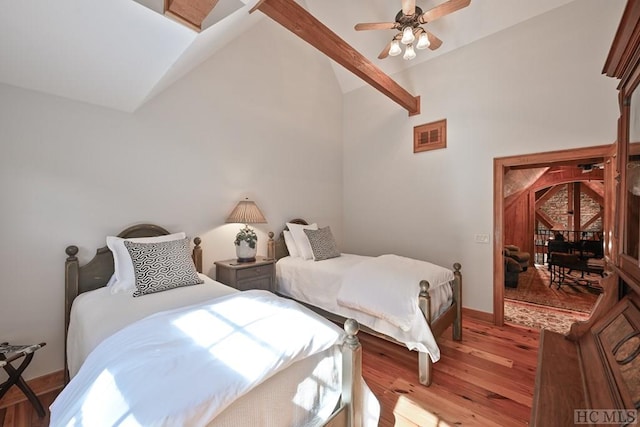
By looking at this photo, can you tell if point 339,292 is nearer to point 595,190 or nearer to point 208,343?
point 208,343

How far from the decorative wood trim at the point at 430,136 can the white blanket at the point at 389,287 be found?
1814 millimetres

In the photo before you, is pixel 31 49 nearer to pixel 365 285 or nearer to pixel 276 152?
pixel 276 152

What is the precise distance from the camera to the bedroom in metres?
2.03

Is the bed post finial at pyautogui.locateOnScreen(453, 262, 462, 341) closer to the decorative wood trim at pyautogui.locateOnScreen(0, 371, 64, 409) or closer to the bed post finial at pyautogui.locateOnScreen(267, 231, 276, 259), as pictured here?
the bed post finial at pyautogui.locateOnScreen(267, 231, 276, 259)

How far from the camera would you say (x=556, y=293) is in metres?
4.27

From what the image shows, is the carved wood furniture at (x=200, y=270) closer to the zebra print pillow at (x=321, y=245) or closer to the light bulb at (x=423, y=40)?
the zebra print pillow at (x=321, y=245)

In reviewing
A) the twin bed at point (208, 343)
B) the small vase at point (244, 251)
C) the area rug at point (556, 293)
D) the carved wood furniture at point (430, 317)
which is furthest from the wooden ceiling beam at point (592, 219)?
the small vase at point (244, 251)

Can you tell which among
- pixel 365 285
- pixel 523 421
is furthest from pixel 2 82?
pixel 523 421

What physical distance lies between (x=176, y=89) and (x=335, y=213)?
288 cm

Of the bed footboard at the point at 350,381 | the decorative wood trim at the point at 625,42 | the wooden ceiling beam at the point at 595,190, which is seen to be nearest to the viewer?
the decorative wood trim at the point at 625,42

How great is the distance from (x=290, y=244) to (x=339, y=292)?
4.08 feet

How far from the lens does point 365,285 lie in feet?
7.88

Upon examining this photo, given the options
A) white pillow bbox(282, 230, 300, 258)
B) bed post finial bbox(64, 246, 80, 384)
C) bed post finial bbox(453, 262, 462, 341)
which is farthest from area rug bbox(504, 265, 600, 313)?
bed post finial bbox(64, 246, 80, 384)

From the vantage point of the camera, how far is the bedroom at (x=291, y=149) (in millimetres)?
2029
